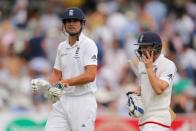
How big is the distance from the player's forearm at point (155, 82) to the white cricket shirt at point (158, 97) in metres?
0.13

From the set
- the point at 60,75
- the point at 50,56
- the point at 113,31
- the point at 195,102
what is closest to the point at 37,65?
the point at 50,56

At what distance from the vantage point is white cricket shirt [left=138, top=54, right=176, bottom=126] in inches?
441

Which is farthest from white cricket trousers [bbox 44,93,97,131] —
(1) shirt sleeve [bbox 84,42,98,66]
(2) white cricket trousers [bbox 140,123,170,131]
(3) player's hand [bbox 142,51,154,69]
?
(3) player's hand [bbox 142,51,154,69]

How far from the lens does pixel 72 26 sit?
38.2 ft

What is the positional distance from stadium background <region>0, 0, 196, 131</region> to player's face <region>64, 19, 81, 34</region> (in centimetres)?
408

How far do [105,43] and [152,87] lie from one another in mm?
8307

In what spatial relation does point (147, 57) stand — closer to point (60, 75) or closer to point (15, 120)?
point (60, 75)

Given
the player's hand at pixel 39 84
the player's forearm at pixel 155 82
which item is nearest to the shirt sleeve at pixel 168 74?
the player's forearm at pixel 155 82

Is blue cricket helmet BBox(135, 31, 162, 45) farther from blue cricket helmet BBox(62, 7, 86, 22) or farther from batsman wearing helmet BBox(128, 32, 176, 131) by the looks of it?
blue cricket helmet BBox(62, 7, 86, 22)

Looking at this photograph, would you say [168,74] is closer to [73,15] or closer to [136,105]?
[136,105]

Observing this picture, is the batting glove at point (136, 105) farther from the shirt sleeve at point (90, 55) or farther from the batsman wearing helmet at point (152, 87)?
the shirt sleeve at point (90, 55)

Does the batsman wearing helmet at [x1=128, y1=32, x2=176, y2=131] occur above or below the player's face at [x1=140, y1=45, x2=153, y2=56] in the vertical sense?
below

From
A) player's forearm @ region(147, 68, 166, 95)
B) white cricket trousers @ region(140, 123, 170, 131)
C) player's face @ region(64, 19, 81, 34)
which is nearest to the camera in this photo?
player's forearm @ region(147, 68, 166, 95)

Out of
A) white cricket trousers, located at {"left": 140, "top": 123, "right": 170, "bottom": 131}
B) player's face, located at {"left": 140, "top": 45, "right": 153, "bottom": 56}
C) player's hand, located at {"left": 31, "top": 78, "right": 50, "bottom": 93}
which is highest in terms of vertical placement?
player's face, located at {"left": 140, "top": 45, "right": 153, "bottom": 56}
